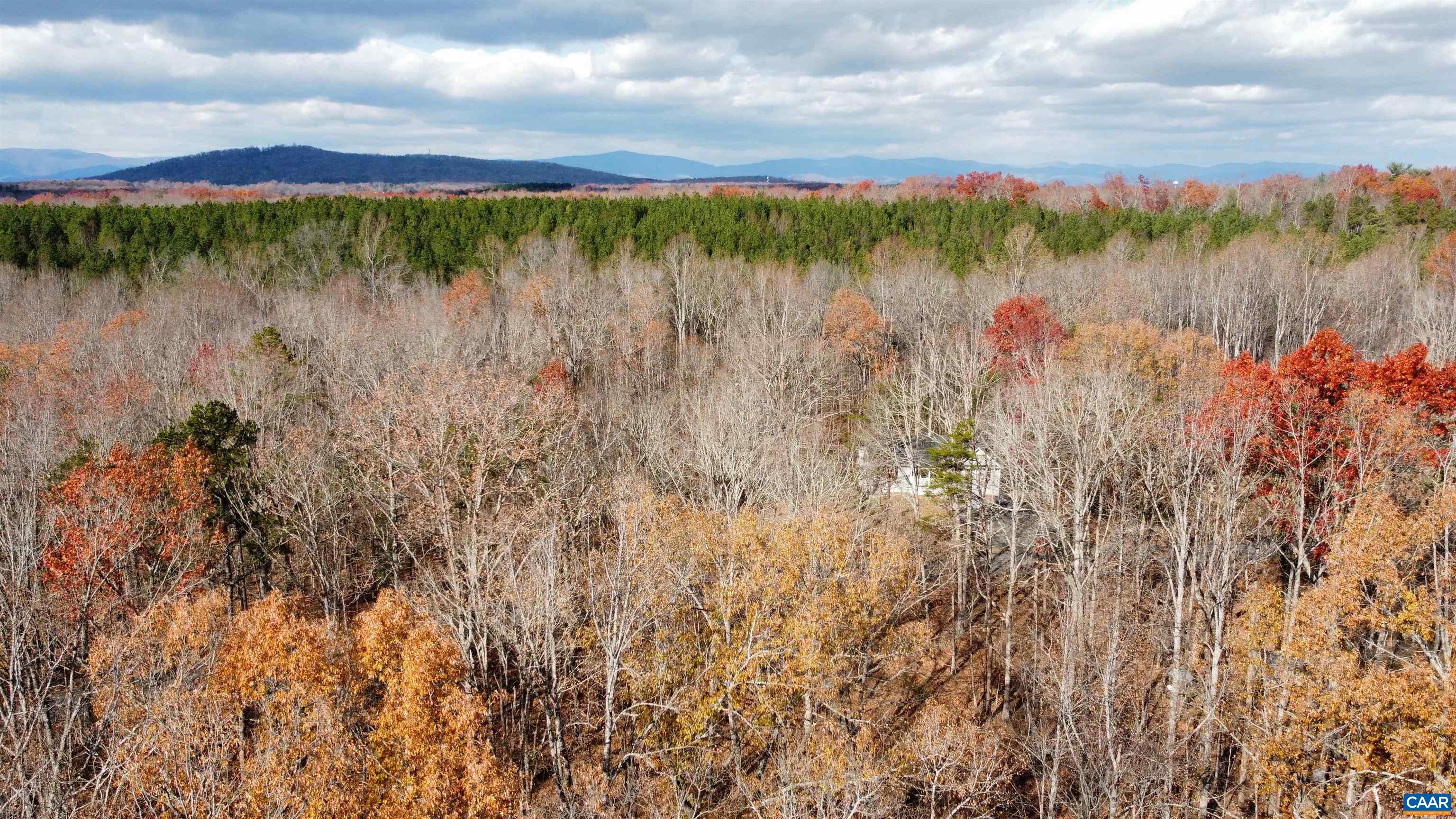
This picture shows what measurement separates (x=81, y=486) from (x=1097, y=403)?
31.3 metres

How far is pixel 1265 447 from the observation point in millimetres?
28359

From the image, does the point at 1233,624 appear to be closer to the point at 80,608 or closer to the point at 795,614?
the point at 795,614

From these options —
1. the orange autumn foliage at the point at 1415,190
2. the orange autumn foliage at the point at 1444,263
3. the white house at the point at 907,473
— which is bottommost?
the white house at the point at 907,473

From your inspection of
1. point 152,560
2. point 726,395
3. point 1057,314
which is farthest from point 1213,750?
point 1057,314

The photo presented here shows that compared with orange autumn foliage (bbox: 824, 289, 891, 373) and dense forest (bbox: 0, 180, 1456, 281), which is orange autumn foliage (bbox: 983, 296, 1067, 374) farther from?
dense forest (bbox: 0, 180, 1456, 281)

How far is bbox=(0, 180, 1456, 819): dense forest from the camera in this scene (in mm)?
17891

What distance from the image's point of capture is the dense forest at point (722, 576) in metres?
17.9

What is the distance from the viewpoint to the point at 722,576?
22484 millimetres

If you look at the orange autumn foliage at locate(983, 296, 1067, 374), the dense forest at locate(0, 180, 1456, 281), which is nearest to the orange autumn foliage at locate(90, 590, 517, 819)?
the orange autumn foliage at locate(983, 296, 1067, 374)

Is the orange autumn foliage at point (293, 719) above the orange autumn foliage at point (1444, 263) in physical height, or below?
below

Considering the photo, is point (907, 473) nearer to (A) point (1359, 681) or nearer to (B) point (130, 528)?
(A) point (1359, 681)

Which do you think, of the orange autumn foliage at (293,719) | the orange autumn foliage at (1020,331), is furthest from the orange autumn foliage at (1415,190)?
the orange autumn foliage at (293,719)

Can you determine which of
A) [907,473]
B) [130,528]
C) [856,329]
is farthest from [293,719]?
[856,329]

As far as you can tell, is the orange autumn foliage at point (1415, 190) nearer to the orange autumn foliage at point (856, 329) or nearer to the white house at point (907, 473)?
the orange autumn foliage at point (856, 329)
